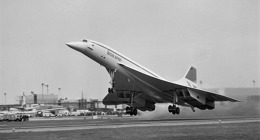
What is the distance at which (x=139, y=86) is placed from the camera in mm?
35812

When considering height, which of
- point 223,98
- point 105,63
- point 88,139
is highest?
point 105,63

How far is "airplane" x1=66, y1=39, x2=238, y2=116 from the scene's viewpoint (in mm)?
31239

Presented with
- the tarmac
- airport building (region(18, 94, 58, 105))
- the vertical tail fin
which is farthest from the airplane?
airport building (region(18, 94, 58, 105))

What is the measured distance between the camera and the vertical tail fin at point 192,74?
42.6 metres

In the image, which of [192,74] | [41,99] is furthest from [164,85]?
[41,99]

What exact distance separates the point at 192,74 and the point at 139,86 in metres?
9.64

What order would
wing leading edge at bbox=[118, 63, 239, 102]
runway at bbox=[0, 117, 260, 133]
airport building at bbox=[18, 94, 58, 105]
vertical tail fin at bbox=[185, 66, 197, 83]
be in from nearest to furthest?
runway at bbox=[0, 117, 260, 133]
wing leading edge at bbox=[118, 63, 239, 102]
vertical tail fin at bbox=[185, 66, 197, 83]
airport building at bbox=[18, 94, 58, 105]

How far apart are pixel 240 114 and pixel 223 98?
14.4 ft

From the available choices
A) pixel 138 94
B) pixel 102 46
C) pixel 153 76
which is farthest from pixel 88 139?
pixel 138 94

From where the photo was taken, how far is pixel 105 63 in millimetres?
31938

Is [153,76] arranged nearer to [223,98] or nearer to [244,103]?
[223,98]

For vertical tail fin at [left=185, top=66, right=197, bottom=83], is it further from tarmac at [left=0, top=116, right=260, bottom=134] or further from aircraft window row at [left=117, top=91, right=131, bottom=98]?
tarmac at [left=0, top=116, right=260, bottom=134]

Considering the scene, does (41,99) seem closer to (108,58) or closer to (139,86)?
(139,86)

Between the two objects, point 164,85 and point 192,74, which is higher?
point 192,74
